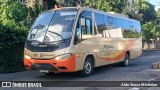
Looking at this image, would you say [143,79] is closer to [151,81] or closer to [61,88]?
[151,81]

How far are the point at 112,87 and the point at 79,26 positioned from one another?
3146mm

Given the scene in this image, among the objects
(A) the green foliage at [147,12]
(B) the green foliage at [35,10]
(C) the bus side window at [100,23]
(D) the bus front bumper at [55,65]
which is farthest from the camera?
(A) the green foliage at [147,12]

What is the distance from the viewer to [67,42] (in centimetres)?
1173

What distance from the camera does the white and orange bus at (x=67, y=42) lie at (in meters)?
11.7

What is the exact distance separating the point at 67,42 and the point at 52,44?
58 centimetres

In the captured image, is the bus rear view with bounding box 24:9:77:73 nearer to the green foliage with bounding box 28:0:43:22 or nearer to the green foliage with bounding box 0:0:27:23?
the green foliage with bounding box 0:0:27:23

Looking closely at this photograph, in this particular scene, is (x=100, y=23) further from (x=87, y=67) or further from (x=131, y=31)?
(x=131, y=31)

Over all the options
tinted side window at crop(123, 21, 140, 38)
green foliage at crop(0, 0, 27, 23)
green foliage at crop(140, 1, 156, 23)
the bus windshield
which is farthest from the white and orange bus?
green foliage at crop(140, 1, 156, 23)

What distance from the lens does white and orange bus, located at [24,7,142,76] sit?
38.3 ft

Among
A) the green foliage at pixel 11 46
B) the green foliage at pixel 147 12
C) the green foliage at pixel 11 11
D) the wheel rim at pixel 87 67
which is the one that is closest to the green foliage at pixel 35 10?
the green foliage at pixel 11 11

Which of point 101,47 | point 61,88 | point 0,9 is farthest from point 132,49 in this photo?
point 61,88

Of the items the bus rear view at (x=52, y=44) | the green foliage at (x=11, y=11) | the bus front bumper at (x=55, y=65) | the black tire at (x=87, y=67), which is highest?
the green foliage at (x=11, y=11)

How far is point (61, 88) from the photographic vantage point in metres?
10.2

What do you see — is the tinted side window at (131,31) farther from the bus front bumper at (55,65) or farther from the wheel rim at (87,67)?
the bus front bumper at (55,65)
